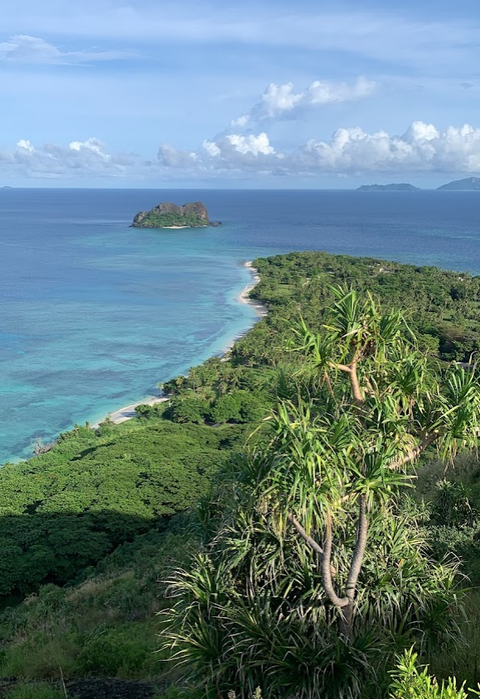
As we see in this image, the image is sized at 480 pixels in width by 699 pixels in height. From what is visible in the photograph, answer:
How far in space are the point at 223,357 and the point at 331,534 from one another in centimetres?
4509

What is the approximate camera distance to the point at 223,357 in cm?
5206

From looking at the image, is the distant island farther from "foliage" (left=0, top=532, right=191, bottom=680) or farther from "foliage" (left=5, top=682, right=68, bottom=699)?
"foliage" (left=5, top=682, right=68, bottom=699)

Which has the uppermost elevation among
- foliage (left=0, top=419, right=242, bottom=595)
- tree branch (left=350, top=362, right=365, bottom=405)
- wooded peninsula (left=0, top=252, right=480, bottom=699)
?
tree branch (left=350, top=362, right=365, bottom=405)

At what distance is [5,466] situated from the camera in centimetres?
3219

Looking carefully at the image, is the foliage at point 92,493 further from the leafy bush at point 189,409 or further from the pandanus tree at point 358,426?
the pandanus tree at point 358,426

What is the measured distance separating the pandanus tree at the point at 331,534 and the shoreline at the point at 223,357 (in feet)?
106

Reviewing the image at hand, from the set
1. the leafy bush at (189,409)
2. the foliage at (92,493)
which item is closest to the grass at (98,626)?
the foliage at (92,493)

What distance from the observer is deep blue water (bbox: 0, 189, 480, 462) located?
44.3 m

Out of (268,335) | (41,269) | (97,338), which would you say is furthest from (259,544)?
(41,269)

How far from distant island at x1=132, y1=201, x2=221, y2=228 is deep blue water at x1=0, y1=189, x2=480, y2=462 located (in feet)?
23.8

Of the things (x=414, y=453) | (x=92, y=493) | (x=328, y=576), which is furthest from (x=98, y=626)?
(x=92, y=493)

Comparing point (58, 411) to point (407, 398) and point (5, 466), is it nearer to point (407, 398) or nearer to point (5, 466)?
point (5, 466)

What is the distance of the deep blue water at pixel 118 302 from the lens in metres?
44.3

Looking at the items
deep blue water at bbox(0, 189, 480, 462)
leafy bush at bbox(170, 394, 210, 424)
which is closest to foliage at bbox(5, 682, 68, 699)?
deep blue water at bbox(0, 189, 480, 462)
